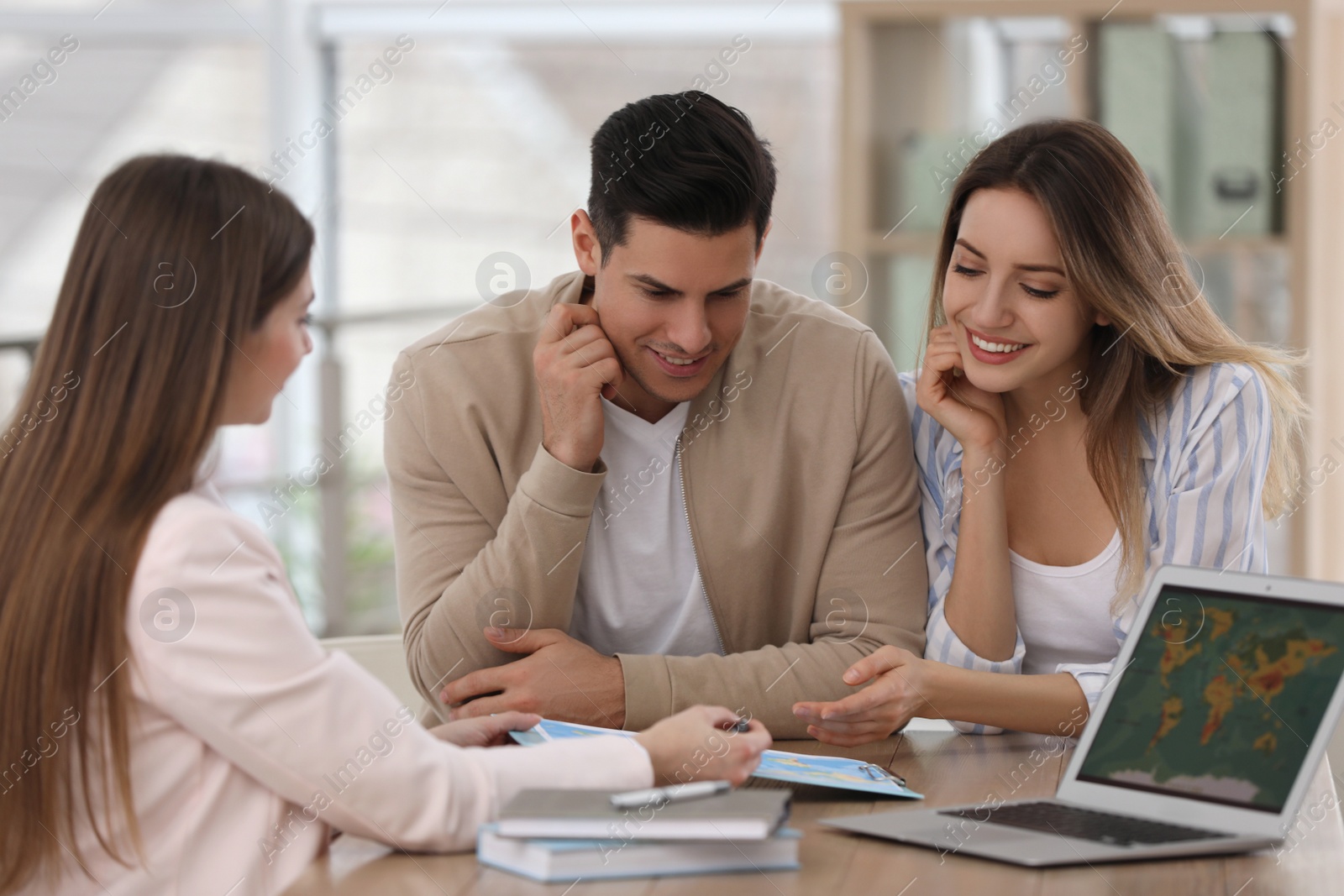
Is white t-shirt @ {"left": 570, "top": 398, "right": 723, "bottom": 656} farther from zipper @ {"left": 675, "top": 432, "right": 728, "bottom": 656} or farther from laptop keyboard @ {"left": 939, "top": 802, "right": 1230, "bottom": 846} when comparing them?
laptop keyboard @ {"left": 939, "top": 802, "right": 1230, "bottom": 846}

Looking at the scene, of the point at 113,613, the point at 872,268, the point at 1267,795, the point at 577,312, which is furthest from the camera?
the point at 872,268

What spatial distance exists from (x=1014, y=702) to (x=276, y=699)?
91 centimetres

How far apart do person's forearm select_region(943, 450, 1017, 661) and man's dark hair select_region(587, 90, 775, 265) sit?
455 millimetres

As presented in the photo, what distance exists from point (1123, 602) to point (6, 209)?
449 cm

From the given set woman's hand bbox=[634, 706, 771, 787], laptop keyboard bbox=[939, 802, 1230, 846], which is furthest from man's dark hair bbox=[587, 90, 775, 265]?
laptop keyboard bbox=[939, 802, 1230, 846]

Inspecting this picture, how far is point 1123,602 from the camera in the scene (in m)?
1.74

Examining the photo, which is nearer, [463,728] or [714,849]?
[714,849]

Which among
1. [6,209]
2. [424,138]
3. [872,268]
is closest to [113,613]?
[872,268]

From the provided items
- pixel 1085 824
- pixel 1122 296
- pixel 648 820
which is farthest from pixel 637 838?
pixel 1122 296

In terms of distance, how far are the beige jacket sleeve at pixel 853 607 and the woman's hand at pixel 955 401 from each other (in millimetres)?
53

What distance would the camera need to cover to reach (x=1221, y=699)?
1.29 metres

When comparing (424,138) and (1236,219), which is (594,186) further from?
(424,138)

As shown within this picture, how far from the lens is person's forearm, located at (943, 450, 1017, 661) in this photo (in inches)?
69.8

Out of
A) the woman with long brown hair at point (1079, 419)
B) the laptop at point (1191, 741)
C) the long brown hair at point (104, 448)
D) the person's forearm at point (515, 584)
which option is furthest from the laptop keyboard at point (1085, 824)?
the long brown hair at point (104, 448)
